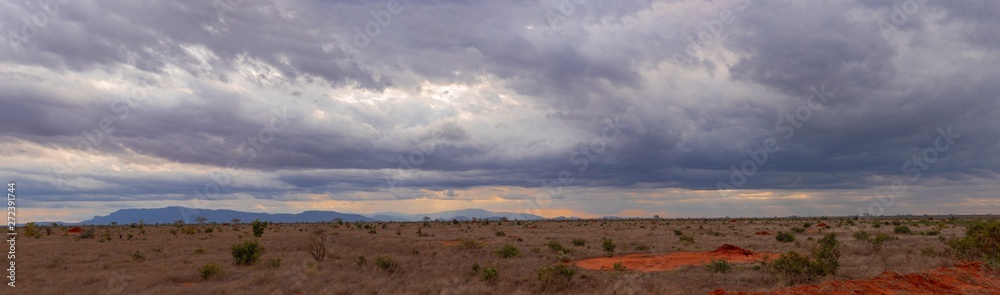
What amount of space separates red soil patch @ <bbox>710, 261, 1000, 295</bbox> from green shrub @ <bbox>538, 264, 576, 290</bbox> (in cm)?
488

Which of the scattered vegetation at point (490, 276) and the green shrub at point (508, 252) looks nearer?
the scattered vegetation at point (490, 276)

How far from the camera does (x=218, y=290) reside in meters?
17.3

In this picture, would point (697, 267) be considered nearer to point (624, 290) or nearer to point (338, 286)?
point (624, 290)

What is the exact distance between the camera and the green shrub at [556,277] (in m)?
17.3

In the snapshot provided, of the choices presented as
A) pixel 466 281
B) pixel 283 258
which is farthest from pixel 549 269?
pixel 283 258

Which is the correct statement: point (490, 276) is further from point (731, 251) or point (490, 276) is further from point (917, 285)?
point (731, 251)

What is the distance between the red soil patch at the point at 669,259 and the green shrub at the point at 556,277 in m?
5.94

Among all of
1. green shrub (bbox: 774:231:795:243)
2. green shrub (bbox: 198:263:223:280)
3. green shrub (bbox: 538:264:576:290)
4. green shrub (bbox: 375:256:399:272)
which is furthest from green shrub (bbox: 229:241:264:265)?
green shrub (bbox: 774:231:795:243)

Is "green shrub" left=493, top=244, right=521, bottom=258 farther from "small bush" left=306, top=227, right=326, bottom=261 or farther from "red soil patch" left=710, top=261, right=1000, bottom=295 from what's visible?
"red soil patch" left=710, top=261, right=1000, bottom=295

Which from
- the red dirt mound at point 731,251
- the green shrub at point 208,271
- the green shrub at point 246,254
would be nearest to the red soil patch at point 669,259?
the red dirt mound at point 731,251

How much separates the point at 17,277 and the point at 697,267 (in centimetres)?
2794

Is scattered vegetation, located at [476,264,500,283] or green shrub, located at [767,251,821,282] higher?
green shrub, located at [767,251,821,282]

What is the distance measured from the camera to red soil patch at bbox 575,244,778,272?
24.3 metres

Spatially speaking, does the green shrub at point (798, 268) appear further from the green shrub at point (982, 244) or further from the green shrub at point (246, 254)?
the green shrub at point (246, 254)
